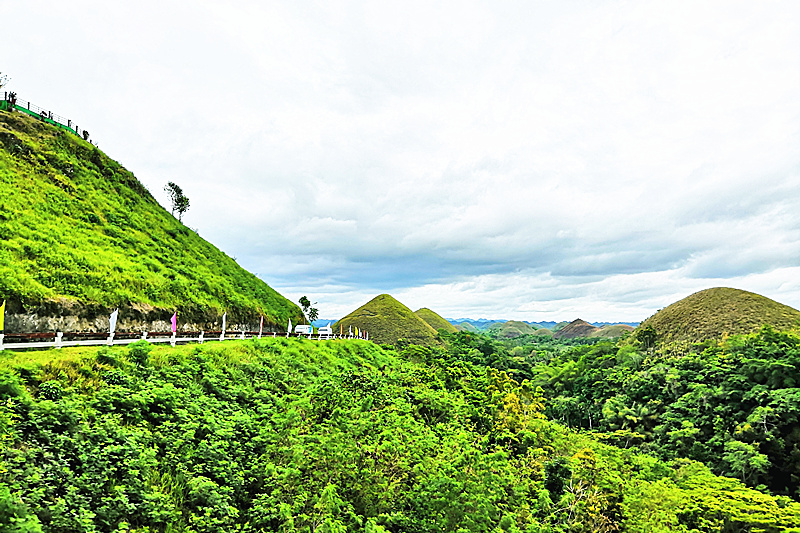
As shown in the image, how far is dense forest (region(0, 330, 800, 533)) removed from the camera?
7.22 metres

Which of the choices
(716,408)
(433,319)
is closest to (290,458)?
(716,408)

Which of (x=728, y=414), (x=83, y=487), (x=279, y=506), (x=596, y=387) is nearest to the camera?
(x=83, y=487)

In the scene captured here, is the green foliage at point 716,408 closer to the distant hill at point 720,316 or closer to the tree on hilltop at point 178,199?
the distant hill at point 720,316

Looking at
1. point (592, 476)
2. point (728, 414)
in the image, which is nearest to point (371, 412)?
point (592, 476)

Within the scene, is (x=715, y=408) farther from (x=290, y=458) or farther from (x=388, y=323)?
(x=388, y=323)

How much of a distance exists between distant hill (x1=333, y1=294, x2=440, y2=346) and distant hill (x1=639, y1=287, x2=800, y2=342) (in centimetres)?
4242

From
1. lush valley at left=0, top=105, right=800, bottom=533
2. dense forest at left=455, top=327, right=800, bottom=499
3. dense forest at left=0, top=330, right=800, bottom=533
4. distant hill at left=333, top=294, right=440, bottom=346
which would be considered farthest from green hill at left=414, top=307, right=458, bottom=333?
dense forest at left=0, top=330, right=800, bottom=533

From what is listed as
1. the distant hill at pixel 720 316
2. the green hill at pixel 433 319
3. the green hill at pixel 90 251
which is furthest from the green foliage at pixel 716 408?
the green hill at pixel 433 319

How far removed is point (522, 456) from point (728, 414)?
25.7 meters

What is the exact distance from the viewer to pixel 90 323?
16.5 metres

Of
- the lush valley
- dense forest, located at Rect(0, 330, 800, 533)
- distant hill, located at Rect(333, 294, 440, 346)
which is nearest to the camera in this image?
dense forest, located at Rect(0, 330, 800, 533)

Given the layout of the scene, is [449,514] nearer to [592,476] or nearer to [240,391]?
[240,391]

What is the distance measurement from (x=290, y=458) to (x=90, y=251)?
15956mm

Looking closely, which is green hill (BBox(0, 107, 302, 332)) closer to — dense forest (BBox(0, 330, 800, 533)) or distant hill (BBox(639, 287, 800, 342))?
dense forest (BBox(0, 330, 800, 533))
